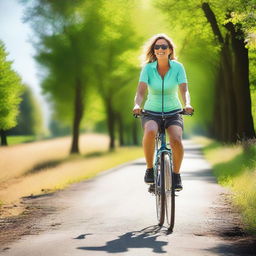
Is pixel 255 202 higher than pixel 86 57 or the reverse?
the reverse

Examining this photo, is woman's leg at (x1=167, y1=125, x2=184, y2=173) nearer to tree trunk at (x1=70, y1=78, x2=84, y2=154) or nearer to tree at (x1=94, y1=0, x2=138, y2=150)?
tree at (x1=94, y1=0, x2=138, y2=150)

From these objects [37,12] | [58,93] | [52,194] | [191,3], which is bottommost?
[52,194]

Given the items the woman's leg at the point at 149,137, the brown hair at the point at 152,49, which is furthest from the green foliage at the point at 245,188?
the brown hair at the point at 152,49

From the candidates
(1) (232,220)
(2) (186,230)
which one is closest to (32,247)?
(2) (186,230)

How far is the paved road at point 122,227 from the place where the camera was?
6309 millimetres

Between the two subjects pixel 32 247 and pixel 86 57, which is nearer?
pixel 32 247

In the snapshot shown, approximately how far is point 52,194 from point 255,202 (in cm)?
536

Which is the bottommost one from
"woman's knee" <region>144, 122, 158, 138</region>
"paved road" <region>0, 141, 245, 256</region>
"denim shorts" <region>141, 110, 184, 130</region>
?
"paved road" <region>0, 141, 245, 256</region>

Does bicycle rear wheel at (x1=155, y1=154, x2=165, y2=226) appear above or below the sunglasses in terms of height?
below

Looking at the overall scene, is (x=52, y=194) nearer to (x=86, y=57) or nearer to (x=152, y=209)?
(x=152, y=209)

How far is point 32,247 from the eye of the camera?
658cm

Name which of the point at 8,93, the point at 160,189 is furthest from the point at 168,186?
the point at 8,93

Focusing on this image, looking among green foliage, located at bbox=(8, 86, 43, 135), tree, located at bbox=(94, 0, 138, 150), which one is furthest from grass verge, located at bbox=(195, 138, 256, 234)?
tree, located at bbox=(94, 0, 138, 150)

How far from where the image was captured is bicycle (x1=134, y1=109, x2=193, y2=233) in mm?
7406
